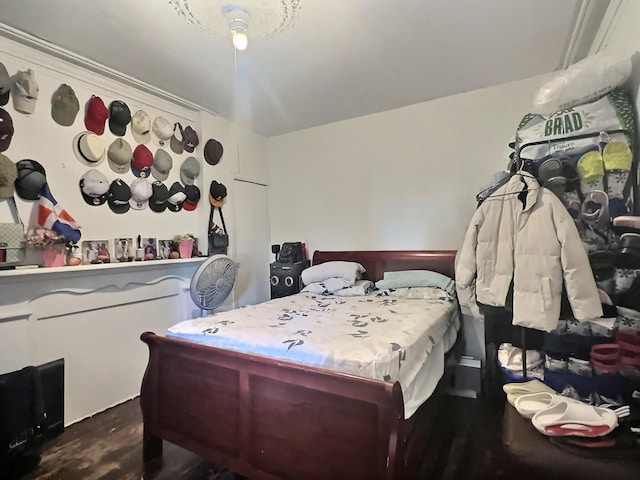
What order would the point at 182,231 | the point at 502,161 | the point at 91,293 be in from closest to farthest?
the point at 91,293, the point at 502,161, the point at 182,231

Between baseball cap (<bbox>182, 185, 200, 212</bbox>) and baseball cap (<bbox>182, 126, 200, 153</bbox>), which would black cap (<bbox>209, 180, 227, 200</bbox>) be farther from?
baseball cap (<bbox>182, 126, 200, 153</bbox>)

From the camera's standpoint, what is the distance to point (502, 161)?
307 cm

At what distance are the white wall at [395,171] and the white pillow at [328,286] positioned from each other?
0.60 metres

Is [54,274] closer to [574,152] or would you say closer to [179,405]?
[179,405]

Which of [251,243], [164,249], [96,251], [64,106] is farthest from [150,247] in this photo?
[251,243]

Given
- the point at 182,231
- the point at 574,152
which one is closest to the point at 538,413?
the point at 574,152

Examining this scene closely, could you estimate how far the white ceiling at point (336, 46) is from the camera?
1.96 m

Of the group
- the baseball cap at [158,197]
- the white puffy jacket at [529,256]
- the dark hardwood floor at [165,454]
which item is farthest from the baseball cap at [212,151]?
the white puffy jacket at [529,256]

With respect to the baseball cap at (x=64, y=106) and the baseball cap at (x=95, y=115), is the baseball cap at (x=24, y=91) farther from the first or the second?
the baseball cap at (x=95, y=115)

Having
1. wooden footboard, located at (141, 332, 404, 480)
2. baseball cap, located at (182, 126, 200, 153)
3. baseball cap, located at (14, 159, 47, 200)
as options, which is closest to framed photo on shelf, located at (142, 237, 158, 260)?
baseball cap, located at (14, 159, 47, 200)

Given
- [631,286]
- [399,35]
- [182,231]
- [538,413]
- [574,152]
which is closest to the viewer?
[538,413]

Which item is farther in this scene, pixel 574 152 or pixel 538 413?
pixel 574 152

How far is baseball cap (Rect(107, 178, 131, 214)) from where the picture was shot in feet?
8.83

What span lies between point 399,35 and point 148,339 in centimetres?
242
